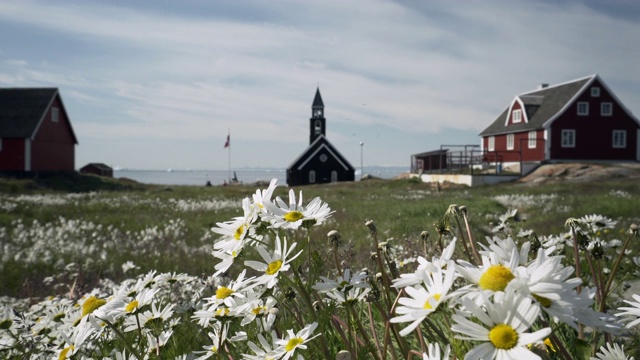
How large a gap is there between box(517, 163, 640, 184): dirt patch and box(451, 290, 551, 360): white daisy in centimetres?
3546

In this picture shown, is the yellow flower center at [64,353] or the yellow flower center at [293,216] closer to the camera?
the yellow flower center at [293,216]

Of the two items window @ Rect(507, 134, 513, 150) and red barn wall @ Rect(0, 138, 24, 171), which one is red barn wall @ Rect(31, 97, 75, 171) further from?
window @ Rect(507, 134, 513, 150)

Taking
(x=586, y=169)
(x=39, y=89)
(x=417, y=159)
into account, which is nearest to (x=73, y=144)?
(x=39, y=89)

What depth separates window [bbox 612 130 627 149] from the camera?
46.4 metres

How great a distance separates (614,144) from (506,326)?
51.2m

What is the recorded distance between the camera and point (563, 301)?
1.32 m

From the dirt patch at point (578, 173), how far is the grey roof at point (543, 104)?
22.7 ft

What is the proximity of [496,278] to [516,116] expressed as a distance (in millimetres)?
52593

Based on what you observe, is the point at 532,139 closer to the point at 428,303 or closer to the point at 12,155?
the point at 12,155

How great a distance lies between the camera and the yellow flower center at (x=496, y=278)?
55.8 inches

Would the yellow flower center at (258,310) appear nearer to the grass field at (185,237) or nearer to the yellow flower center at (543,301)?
the grass field at (185,237)

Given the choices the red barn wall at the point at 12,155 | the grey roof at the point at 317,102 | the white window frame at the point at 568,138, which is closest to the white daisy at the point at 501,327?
the white window frame at the point at 568,138

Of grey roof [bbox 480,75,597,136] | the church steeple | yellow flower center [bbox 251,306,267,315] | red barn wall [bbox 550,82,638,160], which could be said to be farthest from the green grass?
the church steeple

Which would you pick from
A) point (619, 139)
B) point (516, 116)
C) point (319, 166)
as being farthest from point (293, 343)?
point (319, 166)
